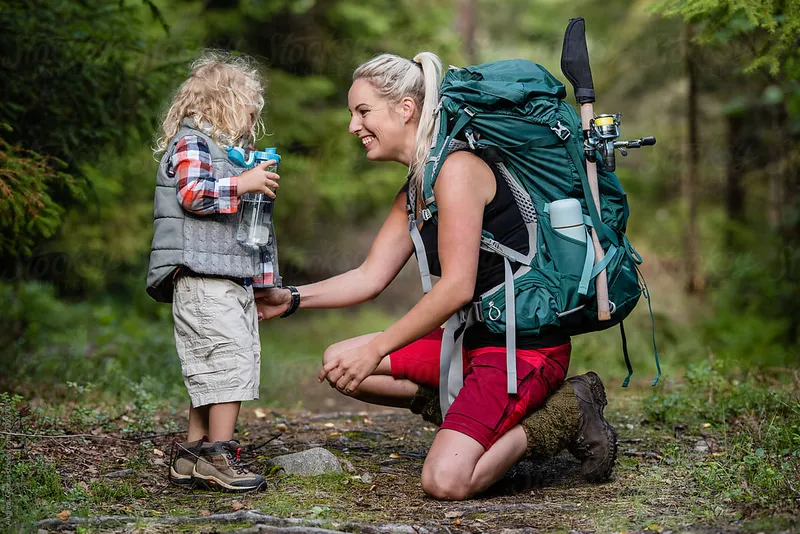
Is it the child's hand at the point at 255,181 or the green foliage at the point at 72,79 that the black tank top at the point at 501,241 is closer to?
the child's hand at the point at 255,181

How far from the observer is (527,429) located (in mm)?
3645

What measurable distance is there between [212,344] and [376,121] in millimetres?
1355

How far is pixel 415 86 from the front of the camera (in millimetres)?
3916

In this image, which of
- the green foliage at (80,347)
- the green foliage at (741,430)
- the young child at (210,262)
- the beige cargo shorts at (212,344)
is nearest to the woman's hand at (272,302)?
the young child at (210,262)

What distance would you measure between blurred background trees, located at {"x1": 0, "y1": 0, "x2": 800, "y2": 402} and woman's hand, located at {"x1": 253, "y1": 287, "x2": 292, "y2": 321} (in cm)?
82

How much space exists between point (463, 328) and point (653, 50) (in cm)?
1181

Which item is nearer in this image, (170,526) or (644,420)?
(170,526)

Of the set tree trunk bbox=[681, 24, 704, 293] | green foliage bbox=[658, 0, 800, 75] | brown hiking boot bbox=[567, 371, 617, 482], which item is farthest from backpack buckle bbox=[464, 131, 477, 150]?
tree trunk bbox=[681, 24, 704, 293]

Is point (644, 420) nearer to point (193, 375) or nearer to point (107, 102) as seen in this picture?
point (193, 375)

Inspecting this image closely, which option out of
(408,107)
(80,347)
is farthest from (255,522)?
(80,347)

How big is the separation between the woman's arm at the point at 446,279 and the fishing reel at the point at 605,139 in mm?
580

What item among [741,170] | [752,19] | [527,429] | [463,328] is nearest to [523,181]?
[463,328]

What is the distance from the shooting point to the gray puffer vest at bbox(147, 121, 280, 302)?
141 inches

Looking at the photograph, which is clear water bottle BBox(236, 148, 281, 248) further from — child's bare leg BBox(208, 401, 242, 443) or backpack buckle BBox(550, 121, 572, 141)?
backpack buckle BBox(550, 121, 572, 141)
